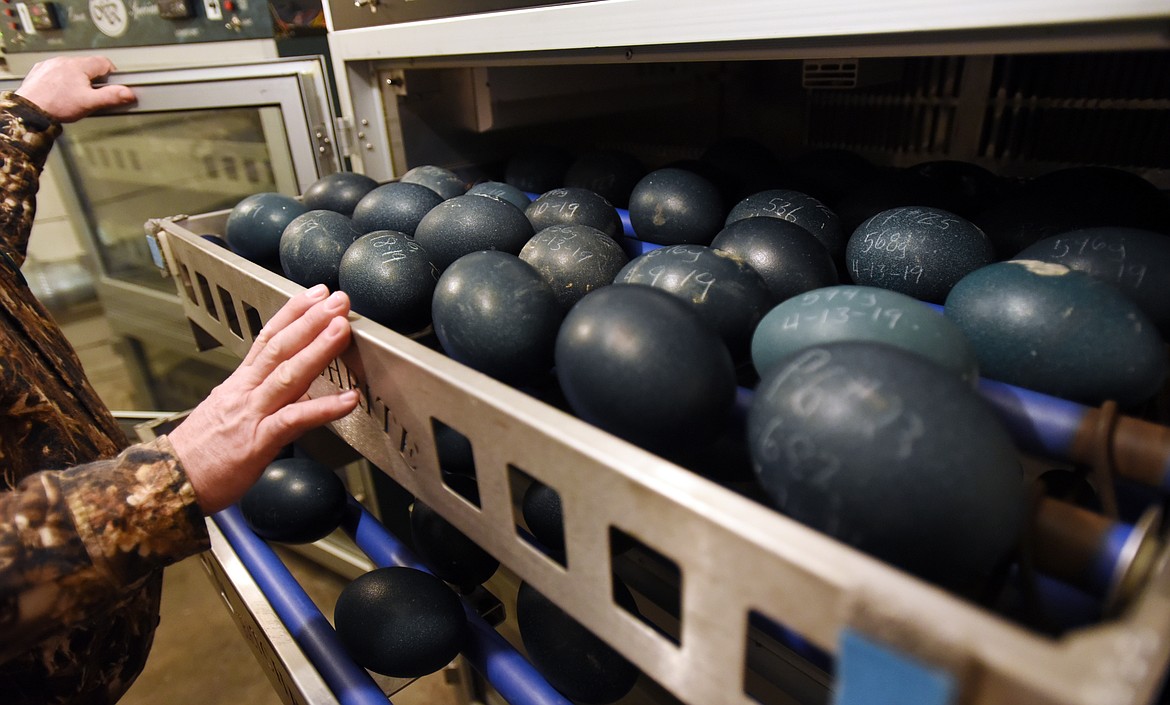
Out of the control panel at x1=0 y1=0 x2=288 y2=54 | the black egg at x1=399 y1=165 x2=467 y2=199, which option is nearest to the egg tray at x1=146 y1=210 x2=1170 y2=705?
the black egg at x1=399 y1=165 x2=467 y2=199

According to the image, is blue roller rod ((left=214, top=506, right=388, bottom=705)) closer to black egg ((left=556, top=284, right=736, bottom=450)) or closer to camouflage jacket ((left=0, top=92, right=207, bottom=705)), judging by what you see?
camouflage jacket ((left=0, top=92, right=207, bottom=705))

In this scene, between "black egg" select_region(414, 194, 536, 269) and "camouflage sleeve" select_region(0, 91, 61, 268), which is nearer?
"black egg" select_region(414, 194, 536, 269)

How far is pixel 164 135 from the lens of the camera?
2.52 meters

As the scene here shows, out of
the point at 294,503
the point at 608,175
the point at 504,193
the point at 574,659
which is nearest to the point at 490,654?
the point at 574,659

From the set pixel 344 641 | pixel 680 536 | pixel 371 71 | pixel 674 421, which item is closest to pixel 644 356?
pixel 674 421

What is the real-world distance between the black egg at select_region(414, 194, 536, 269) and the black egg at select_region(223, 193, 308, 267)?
0.35 m

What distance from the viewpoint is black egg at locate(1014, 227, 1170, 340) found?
2.48 ft

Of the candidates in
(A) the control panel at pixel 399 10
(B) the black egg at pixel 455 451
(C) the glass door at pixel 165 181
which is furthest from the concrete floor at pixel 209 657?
(A) the control panel at pixel 399 10

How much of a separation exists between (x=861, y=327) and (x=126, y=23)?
2.15 m

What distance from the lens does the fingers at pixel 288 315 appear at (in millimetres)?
805

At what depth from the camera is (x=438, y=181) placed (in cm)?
139

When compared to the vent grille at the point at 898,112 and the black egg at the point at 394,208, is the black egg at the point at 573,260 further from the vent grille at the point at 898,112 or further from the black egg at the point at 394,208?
the vent grille at the point at 898,112

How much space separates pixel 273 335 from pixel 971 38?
80 centimetres

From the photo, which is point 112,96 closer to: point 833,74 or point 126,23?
point 126,23
